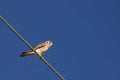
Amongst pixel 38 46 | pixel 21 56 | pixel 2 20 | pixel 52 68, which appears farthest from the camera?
pixel 38 46

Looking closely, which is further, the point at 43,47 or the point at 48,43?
the point at 48,43

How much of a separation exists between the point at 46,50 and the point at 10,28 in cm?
902

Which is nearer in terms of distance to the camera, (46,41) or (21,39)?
(21,39)

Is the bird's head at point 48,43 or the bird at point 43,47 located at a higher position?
the bird's head at point 48,43

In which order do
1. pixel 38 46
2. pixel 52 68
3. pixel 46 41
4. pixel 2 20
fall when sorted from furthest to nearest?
1. pixel 46 41
2. pixel 38 46
3. pixel 52 68
4. pixel 2 20

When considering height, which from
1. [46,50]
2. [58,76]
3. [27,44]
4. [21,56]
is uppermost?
[46,50]

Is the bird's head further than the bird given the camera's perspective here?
Yes

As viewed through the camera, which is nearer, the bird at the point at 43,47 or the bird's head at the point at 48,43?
the bird at the point at 43,47

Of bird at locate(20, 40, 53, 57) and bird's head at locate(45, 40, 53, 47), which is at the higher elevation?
bird's head at locate(45, 40, 53, 47)

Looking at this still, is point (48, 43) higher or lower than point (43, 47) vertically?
higher

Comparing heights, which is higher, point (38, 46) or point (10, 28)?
Result: point (38, 46)

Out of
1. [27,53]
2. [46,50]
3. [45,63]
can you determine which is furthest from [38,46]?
[45,63]

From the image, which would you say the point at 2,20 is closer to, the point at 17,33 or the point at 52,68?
the point at 17,33

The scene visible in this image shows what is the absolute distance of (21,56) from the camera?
13281 millimetres
